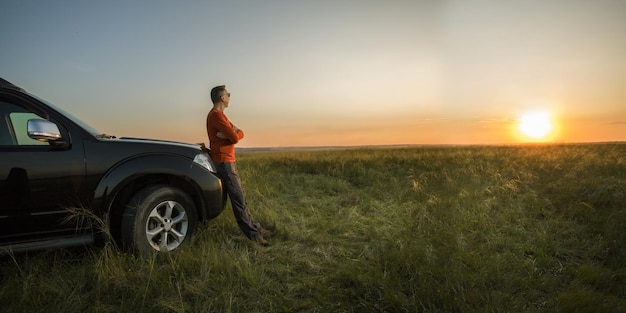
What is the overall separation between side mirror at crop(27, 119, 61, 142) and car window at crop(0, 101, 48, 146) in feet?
1.04

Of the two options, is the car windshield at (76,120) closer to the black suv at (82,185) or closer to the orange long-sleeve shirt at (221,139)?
the black suv at (82,185)

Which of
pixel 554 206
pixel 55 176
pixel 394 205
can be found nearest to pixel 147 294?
pixel 55 176

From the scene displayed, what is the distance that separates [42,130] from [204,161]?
→ 1568 millimetres

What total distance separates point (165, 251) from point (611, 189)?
7.82 meters

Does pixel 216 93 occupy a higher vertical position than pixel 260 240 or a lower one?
higher

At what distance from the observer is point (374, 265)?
11.9 feet

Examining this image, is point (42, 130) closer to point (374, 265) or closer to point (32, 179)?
point (32, 179)

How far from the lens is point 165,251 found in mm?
3740

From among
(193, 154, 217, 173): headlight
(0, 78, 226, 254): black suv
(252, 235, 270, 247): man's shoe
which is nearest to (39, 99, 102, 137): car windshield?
(0, 78, 226, 254): black suv

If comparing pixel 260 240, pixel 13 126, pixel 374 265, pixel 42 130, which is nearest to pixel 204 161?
pixel 260 240

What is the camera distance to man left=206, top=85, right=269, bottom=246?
4.37 meters

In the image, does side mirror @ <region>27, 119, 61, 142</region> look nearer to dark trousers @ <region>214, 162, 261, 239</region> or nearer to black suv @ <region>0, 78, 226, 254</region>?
black suv @ <region>0, 78, 226, 254</region>

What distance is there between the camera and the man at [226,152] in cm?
437

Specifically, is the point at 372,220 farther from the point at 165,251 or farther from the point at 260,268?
the point at 165,251
